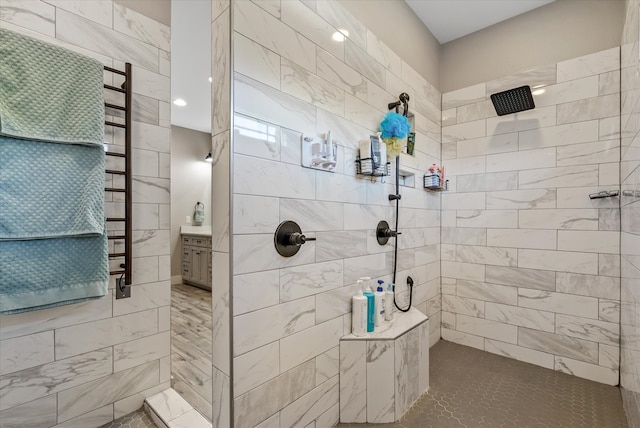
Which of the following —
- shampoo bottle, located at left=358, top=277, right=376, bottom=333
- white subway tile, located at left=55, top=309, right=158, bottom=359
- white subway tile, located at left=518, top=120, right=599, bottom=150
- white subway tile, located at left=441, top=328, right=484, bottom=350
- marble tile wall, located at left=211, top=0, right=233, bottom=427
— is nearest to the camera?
marble tile wall, located at left=211, top=0, right=233, bottom=427

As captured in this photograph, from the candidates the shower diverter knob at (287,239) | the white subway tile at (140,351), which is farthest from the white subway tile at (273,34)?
the white subway tile at (140,351)

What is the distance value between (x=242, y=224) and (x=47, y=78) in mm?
1096

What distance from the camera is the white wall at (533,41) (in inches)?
80.8

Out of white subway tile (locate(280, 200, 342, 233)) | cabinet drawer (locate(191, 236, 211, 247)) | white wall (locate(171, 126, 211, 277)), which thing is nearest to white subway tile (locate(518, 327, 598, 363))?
white subway tile (locate(280, 200, 342, 233))

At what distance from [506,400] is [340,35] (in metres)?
2.37

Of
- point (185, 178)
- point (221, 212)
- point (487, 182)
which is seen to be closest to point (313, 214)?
point (221, 212)

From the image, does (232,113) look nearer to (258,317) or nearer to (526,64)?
(258,317)

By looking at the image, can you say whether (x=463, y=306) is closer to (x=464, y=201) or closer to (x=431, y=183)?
(x=464, y=201)

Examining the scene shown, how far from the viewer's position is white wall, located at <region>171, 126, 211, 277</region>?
487cm

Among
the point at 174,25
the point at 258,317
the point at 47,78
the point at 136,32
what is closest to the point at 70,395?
the point at 258,317

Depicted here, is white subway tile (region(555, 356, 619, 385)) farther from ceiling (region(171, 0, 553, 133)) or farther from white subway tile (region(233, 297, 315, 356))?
ceiling (region(171, 0, 553, 133))

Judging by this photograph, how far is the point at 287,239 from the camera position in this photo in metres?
1.30

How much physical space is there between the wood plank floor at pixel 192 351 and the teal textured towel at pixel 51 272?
0.87 meters

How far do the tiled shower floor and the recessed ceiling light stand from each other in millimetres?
2092
